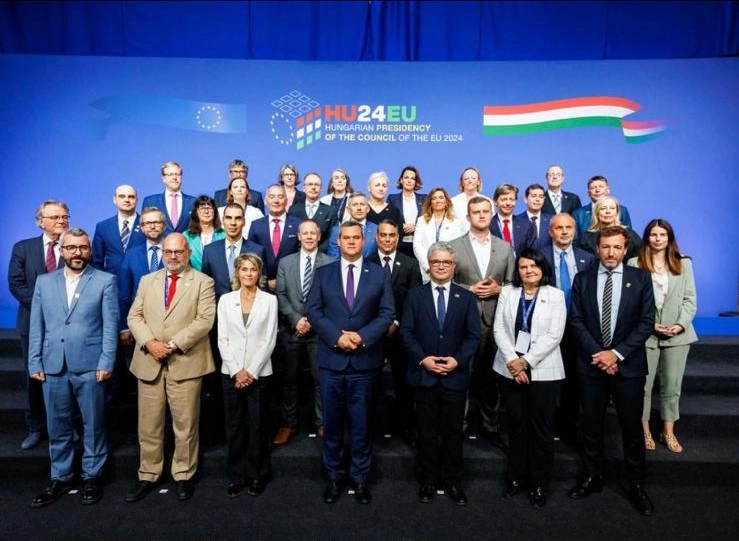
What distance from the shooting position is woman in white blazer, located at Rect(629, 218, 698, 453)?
3434 millimetres

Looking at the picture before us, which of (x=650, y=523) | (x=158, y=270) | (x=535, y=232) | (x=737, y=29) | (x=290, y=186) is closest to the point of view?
(x=650, y=523)

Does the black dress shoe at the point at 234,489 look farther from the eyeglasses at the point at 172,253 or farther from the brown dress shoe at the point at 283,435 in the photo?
the eyeglasses at the point at 172,253

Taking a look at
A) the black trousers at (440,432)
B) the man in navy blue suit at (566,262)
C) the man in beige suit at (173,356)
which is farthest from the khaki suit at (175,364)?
the man in navy blue suit at (566,262)

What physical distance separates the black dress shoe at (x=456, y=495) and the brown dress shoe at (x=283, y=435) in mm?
1184

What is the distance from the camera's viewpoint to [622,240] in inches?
124

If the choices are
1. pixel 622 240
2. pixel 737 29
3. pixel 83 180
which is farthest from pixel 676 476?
pixel 83 180

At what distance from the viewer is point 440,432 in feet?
10.8

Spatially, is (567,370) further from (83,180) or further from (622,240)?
(83,180)

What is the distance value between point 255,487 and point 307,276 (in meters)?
1.42

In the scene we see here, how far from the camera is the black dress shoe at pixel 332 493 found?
3250mm

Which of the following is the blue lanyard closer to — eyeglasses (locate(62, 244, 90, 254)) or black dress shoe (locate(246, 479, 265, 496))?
black dress shoe (locate(246, 479, 265, 496))

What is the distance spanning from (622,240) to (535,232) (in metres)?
1.14

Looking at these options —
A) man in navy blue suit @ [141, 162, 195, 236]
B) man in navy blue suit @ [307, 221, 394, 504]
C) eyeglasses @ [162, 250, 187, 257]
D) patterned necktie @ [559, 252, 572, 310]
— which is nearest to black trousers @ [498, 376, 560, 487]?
patterned necktie @ [559, 252, 572, 310]

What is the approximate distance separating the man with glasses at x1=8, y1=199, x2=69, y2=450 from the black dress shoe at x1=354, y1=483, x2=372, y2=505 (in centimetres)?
232
